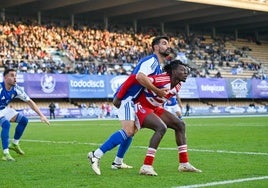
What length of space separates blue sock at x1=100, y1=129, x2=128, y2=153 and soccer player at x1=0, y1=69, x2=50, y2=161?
3077 mm

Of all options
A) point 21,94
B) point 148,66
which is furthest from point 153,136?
point 21,94

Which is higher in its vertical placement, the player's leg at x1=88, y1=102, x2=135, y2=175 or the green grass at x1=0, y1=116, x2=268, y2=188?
the player's leg at x1=88, y1=102, x2=135, y2=175

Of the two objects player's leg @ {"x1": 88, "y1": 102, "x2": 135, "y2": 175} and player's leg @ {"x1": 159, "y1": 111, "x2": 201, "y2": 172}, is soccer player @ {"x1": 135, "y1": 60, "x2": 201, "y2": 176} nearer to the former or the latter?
player's leg @ {"x1": 159, "y1": 111, "x2": 201, "y2": 172}

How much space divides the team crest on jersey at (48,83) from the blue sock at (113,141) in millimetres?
34081

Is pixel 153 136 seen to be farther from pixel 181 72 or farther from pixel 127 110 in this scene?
pixel 181 72

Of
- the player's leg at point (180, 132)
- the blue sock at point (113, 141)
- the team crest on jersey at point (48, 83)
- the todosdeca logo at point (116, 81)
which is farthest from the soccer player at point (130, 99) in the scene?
the todosdeca logo at point (116, 81)

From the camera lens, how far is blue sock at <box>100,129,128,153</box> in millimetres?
8477

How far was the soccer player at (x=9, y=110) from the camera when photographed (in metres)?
11.1

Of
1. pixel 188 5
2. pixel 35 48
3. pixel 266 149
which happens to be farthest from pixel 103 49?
pixel 266 149

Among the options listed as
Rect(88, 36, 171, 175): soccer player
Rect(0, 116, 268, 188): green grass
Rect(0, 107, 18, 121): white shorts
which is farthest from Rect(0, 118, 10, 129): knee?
Rect(88, 36, 171, 175): soccer player

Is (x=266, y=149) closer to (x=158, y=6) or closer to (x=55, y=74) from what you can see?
(x=55, y=74)

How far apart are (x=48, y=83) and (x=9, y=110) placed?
99.9ft

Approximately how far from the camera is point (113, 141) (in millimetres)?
8492

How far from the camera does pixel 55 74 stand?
42.8 meters
